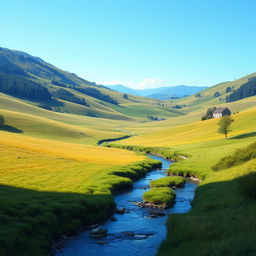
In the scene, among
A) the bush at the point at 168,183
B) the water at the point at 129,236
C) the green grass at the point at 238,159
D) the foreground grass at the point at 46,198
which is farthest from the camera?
the bush at the point at 168,183

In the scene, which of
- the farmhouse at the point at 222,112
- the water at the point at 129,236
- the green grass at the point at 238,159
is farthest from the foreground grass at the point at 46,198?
the farmhouse at the point at 222,112

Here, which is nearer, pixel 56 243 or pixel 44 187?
pixel 56 243

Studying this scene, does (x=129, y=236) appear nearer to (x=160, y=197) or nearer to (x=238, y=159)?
(x=160, y=197)

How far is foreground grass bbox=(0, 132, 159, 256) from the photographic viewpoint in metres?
24.3

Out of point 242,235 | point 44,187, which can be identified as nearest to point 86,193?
point 44,187

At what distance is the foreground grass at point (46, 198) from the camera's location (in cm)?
2427

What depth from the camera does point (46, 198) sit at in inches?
1320

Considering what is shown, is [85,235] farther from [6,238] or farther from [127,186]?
[127,186]

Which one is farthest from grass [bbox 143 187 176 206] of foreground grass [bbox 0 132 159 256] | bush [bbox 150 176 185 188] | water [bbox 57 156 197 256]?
bush [bbox 150 176 185 188]

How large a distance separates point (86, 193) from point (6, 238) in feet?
59.1

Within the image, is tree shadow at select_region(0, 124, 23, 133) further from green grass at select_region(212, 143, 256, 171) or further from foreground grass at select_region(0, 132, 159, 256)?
green grass at select_region(212, 143, 256, 171)

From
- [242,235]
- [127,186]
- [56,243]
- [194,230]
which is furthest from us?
[127,186]

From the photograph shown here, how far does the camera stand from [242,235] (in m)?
19.6

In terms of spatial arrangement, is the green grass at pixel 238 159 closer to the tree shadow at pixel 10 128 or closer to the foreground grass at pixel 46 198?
the foreground grass at pixel 46 198
